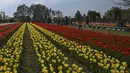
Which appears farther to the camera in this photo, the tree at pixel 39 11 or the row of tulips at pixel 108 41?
the tree at pixel 39 11

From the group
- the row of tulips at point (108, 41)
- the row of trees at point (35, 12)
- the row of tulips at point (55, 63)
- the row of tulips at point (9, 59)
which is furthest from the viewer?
the row of trees at point (35, 12)

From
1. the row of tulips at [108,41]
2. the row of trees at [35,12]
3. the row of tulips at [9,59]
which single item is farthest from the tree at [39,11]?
the row of tulips at [9,59]

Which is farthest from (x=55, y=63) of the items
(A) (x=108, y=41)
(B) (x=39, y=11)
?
(B) (x=39, y=11)

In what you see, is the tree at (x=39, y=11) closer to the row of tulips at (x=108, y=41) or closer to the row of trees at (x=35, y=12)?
the row of trees at (x=35, y=12)

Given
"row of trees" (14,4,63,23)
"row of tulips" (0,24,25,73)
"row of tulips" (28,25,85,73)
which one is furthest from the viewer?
"row of trees" (14,4,63,23)

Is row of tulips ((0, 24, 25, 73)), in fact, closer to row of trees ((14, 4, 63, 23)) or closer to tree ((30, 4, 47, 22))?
row of trees ((14, 4, 63, 23))

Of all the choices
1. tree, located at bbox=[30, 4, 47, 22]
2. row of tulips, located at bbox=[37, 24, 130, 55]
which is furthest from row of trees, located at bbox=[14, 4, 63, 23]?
row of tulips, located at bbox=[37, 24, 130, 55]

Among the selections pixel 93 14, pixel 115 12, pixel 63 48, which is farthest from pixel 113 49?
pixel 93 14

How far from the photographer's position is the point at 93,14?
328 ft

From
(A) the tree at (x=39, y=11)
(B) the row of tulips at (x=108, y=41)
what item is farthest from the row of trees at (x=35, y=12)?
(B) the row of tulips at (x=108, y=41)

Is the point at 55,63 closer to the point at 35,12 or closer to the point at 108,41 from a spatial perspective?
the point at 108,41

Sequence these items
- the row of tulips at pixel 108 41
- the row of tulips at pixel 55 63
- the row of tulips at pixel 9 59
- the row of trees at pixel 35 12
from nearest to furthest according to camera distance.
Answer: the row of tulips at pixel 55 63 → the row of tulips at pixel 9 59 → the row of tulips at pixel 108 41 → the row of trees at pixel 35 12

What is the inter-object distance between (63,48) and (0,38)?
14.6 feet

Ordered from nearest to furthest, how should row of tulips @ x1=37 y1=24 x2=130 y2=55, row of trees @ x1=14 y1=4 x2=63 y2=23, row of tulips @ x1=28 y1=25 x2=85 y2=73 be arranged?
row of tulips @ x1=28 y1=25 x2=85 y2=73, row of tulips @ x1=37 y1=24 x2=130 y2=55, row of trees @ x1=14 y1=4 x2=63 y2=23
